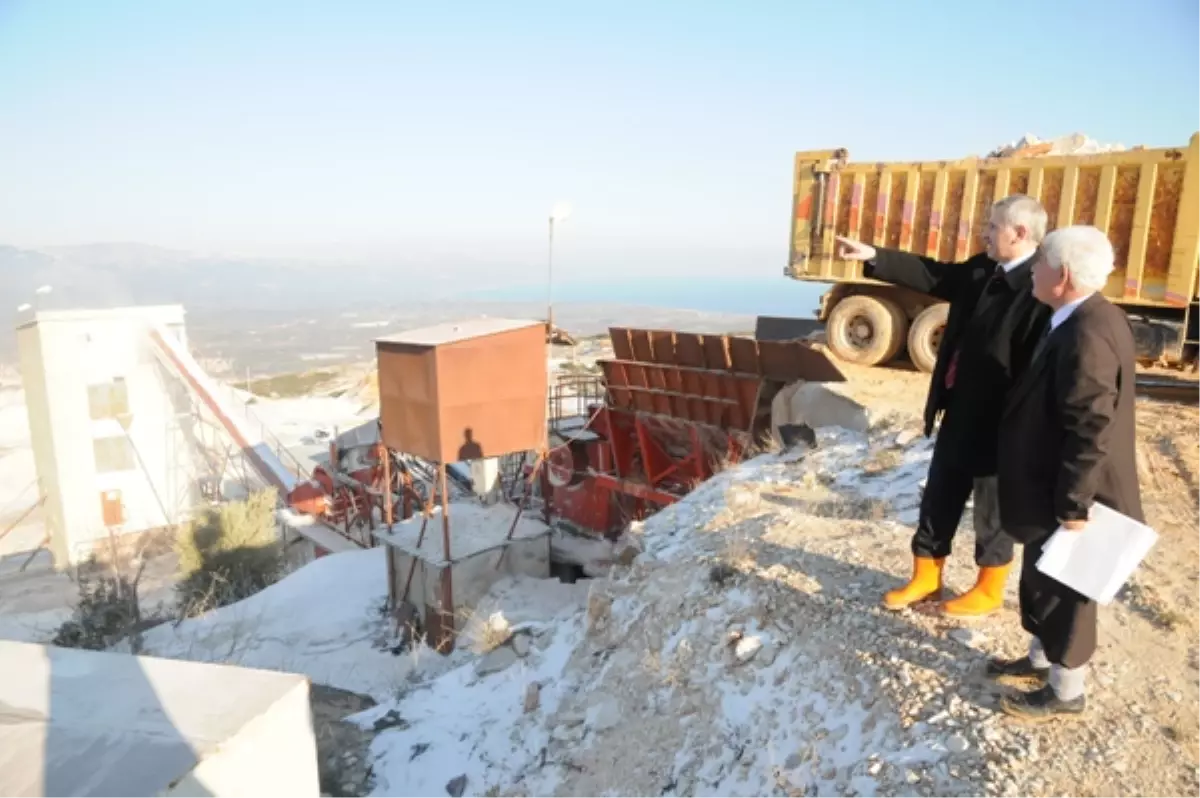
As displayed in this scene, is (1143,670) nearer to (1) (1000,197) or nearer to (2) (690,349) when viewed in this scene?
(1) (1000,197)

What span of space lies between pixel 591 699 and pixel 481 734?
0.97 m

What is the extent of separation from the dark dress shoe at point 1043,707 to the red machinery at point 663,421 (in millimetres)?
6311

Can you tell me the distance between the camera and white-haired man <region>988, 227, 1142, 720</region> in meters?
2.74

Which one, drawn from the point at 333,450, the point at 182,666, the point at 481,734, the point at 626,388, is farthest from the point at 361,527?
the point at 182,666

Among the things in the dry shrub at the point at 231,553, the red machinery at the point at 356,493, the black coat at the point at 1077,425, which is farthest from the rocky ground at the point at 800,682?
A: the dry shrub at the point at 231,553

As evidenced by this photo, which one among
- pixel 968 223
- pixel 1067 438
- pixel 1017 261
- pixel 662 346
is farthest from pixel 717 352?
pixel 1067 438

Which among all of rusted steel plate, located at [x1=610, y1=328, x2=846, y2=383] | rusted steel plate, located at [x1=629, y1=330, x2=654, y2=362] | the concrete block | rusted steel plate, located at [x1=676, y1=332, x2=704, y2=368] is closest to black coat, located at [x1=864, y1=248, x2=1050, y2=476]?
the concrete block

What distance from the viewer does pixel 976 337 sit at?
3.44 metres

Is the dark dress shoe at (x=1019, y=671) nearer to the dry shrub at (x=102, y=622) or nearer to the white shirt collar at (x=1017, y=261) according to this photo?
the white shirt collar at (x=1017, y=261)

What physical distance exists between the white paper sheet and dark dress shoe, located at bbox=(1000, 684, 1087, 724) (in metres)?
0.61

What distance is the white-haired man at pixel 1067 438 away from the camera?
8.98 feet

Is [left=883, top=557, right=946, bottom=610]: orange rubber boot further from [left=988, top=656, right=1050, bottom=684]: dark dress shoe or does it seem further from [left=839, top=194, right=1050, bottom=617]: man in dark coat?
[left=988, top=656, right=1050, bottom=684]: dark dress shoe

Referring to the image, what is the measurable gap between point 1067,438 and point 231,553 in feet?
48.9

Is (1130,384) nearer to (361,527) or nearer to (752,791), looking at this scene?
(752,791)
